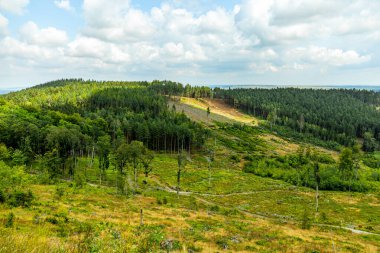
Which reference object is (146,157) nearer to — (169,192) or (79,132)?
(169,192)

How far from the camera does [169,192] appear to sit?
74250mm

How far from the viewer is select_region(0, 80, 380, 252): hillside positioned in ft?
78.2

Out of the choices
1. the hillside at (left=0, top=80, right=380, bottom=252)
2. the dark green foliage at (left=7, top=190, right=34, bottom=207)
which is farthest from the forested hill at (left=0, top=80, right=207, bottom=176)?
the dark green foliage at (left=7, top=190, right=34, bottom=207)

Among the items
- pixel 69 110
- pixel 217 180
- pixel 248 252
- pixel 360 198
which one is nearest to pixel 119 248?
pixel 248 252

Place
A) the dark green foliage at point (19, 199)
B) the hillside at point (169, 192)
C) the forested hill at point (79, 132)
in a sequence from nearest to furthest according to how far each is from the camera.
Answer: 1. the hillside at point (169, 192)
2. the dark green foliage at point (19, 199)
3. the forested hill at point (79, 132)

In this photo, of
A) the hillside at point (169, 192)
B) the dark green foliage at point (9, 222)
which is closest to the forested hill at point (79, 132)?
the hillside at point (169, 192)

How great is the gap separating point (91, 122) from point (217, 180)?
73410 mm

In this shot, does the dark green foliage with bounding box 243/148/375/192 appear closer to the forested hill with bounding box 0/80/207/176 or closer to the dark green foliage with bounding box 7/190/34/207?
the forested hill with bounding box 0/80/207/176

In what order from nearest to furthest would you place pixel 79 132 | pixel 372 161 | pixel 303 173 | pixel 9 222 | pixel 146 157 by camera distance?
1. pixel 9 222
2. pixel 79 132
3. pixel 146 157
4. pixel 303 173
5. pixel 372 161

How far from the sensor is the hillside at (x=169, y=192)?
2385cm

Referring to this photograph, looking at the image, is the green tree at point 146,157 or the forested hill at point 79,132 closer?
the forested hill at point 79,132

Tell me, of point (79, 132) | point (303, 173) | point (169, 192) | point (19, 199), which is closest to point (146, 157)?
point (169, 192)

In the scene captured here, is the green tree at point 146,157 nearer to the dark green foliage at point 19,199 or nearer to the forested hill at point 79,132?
the forested hill at point 79,132

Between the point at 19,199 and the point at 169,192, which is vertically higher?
the point at 19,199
